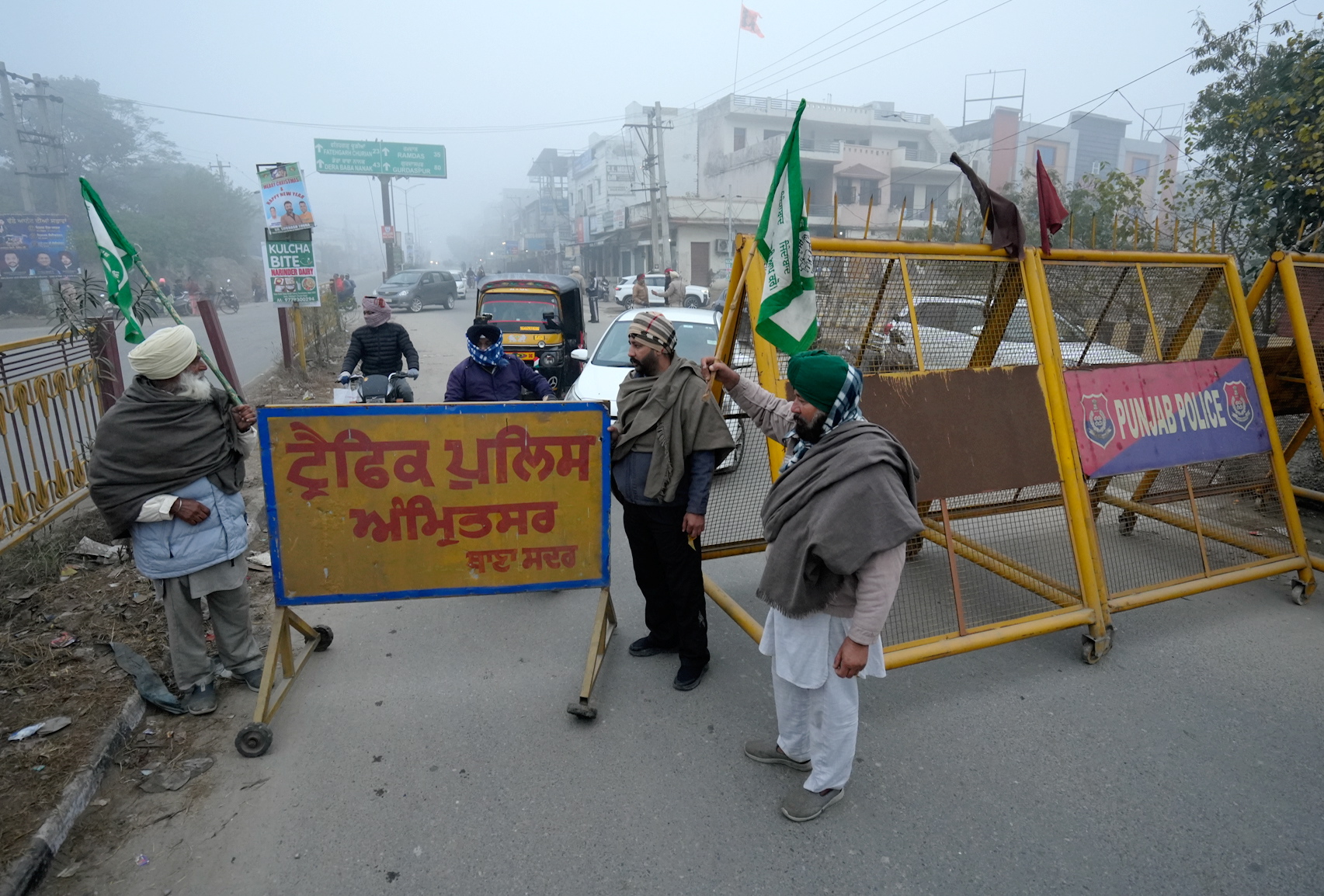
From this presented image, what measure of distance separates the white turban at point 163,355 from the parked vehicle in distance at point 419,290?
28.2 m

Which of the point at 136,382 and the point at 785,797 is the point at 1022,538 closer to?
the point at 785,797

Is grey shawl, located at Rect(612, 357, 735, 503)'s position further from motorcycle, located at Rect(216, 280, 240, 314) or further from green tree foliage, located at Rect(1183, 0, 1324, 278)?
motorcycle, located at Rect(216, 280, 240, 314)

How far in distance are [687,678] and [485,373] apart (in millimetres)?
2441

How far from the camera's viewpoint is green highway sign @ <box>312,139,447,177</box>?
42688 mm

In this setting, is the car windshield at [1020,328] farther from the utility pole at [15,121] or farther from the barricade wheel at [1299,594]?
the utility pole at [15,121]

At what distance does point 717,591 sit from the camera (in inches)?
161

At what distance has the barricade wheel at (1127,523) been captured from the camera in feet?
18.0

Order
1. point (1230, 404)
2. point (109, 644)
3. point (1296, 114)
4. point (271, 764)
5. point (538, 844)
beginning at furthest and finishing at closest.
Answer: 1. point (1296, 114)
2. point (1230, 404)
3. point (109, 644)
4. point (271, 764)
5. point (538, 844)

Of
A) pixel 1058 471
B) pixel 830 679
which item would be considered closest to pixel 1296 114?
pixel 1058 471

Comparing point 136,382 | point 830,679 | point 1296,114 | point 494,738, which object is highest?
point 1296,114

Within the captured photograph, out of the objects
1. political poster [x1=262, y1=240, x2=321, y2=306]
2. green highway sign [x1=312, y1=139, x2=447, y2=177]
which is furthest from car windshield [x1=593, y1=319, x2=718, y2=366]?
green highway sign [x1=312, y1=139, x2=447, y2=177]

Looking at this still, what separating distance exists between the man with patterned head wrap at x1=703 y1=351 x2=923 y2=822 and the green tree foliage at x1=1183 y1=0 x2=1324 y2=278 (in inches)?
230

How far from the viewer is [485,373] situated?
479 centimetres

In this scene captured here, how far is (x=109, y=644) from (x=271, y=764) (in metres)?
1.42
